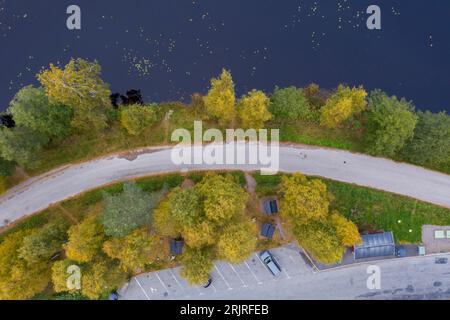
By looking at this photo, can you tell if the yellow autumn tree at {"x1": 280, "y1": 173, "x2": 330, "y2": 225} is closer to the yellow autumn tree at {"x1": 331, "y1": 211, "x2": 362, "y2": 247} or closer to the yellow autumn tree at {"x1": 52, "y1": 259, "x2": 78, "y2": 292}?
the yellow autumn tree at {"x1": 331, "y1": 211, "x2": 362, "y2": 247}

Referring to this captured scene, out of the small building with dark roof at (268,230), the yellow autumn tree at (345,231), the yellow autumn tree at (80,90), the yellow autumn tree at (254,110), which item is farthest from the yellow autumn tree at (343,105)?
the yellow autumn tree at (80,90)

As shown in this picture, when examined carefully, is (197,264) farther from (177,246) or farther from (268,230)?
(268,230)

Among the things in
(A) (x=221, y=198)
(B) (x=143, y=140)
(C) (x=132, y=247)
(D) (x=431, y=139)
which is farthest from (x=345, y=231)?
(B) (x=143, y=140)

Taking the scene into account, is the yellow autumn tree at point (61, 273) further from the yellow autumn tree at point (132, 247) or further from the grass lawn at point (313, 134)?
the grass lawn at point (313, 134)

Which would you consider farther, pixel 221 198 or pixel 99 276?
pixel 99 276
